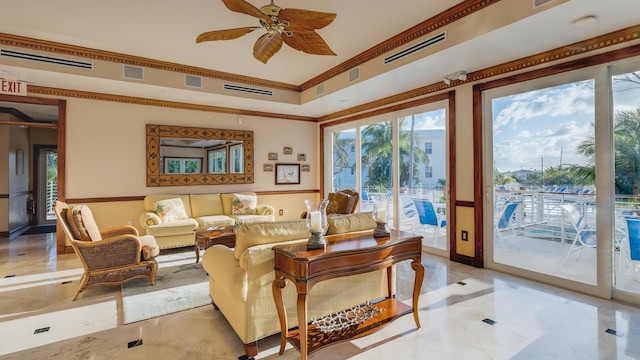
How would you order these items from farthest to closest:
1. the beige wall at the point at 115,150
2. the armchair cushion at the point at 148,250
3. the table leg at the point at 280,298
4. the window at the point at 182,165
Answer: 1. the window at the point at 182,165
2. the beige wall at the point at 115,150
3. the armchair cushion at the point at 148,250
4. the table leg at the point at 280,298

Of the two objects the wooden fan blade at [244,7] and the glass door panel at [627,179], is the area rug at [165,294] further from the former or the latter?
the glass door panel at [627,179]

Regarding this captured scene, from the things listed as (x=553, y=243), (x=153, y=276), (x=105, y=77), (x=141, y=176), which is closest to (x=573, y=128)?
(x=553, y=243)

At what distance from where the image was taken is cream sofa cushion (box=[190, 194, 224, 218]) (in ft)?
18.7

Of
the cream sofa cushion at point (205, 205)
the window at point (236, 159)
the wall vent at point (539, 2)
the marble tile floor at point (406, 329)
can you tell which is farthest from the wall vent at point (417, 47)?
the cream sofa cushion at point (205, 205)

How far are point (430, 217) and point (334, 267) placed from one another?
327 centimetres

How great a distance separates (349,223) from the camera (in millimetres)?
2646

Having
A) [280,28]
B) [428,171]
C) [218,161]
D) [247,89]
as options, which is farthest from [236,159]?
[280,28]

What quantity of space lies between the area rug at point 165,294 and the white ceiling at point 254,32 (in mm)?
2904

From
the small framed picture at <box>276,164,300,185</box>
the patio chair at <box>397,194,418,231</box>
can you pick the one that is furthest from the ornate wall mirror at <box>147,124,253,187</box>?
the patio chair at <box>397,194,418,231</box>

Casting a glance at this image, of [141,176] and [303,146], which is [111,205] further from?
[303,146]

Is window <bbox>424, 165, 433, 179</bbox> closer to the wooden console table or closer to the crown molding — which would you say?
the wooden console table

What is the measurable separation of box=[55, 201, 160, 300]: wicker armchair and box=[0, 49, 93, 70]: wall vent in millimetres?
2000

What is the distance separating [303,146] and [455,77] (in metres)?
3.85

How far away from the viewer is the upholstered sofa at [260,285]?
212 centimetres
